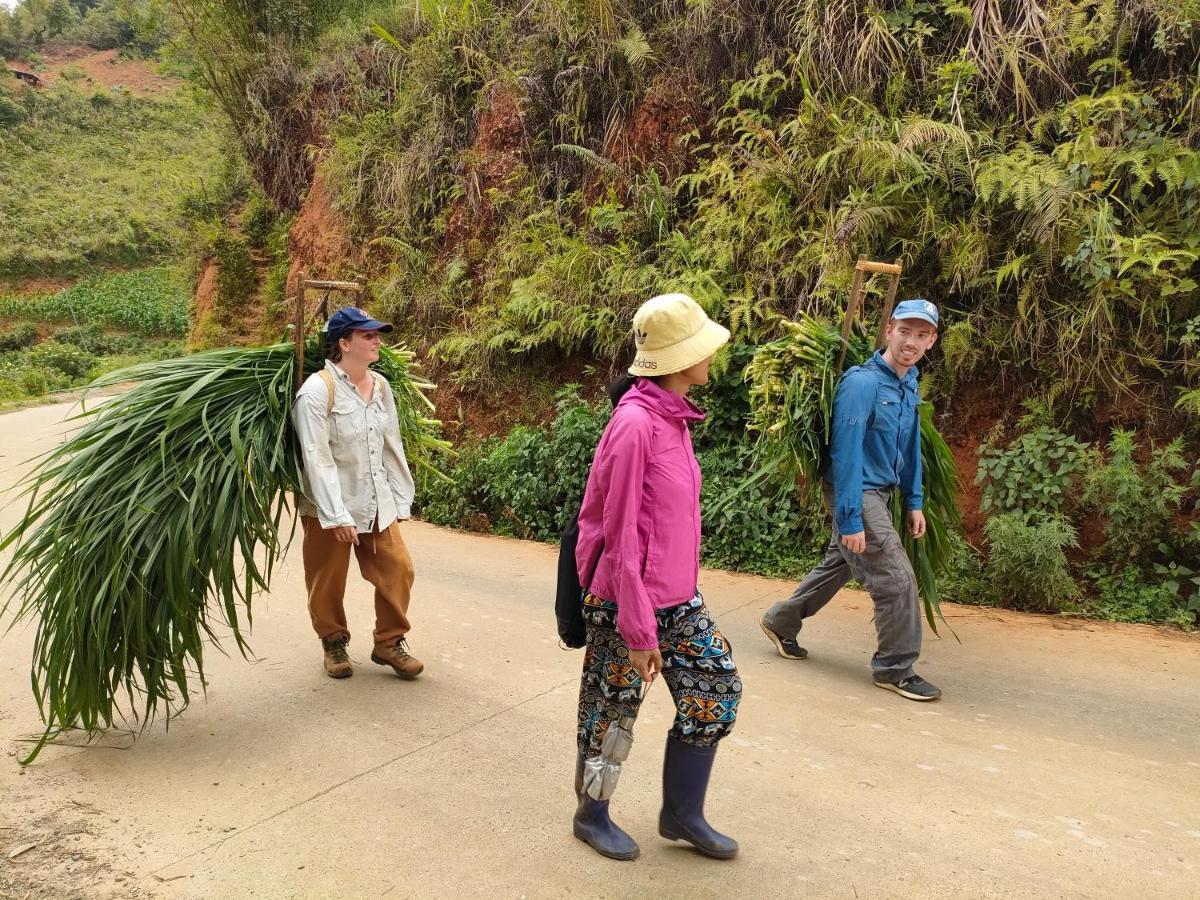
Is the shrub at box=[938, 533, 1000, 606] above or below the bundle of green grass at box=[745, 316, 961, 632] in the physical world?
below

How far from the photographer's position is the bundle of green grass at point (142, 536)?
380 centimetres

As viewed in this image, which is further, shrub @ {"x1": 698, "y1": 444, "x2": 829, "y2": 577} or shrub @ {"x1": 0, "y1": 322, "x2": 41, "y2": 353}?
shrub @ {"x1": 0, "y1": 322, "x2": 41, "y2": 353}

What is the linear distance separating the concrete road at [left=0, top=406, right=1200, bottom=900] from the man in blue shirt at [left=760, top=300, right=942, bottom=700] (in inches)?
10.4

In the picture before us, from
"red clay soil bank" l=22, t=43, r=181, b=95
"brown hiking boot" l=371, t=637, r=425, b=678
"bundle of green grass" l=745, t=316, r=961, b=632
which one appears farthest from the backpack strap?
"red clay soil bank" l=22, t=43, r=181, b=95

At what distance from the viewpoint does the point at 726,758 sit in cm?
380

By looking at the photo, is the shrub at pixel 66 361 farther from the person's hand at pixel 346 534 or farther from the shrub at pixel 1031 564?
the shrub at pixel 1031 564

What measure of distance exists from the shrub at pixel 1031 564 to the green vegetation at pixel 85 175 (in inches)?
1223

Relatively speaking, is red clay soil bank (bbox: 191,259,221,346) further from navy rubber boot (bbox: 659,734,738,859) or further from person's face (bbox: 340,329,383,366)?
navy rubber boot (bbox: 659,734,738,859)

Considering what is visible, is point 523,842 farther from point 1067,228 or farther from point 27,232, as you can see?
point 27,232

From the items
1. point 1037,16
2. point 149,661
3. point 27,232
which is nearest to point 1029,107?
point 1037,16

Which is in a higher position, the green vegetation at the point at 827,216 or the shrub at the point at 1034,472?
the green vegetation at the point at 827,216

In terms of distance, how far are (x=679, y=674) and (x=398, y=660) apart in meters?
2.19

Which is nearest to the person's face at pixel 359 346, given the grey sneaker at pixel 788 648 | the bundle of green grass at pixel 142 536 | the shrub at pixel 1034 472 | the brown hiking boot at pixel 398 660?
the bundle of green grass at pixel 142 536

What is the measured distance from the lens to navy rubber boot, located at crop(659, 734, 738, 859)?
297cm
